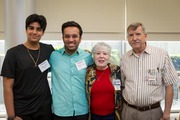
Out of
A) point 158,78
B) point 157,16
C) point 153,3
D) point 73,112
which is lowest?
point 73,112

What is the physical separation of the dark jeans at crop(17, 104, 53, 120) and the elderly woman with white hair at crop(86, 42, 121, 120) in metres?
0.36

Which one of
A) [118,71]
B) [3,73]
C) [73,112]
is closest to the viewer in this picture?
[3,73]

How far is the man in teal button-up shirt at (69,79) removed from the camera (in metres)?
1.75

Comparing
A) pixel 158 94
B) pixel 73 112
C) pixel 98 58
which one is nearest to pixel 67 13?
pixel 98 58

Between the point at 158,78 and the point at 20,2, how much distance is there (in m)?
1.50

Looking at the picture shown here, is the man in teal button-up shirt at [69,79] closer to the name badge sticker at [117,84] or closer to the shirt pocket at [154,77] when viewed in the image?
the name badge sticker at [117,84]

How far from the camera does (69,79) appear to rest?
176 cm

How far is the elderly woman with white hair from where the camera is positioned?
1.82 metres

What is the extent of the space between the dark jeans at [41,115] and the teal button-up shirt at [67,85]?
0.17 ft

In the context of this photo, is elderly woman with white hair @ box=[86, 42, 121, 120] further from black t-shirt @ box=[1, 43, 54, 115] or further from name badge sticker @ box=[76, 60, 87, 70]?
black t-shirt @ box=[1, 43, 54, 115]

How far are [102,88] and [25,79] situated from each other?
0.65m

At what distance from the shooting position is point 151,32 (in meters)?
2.40

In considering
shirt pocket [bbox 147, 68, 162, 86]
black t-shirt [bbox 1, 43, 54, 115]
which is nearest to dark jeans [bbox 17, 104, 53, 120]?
black t-shirt [bbox 1, 43, 54, 115]

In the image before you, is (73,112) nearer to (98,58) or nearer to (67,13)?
(98,58)
